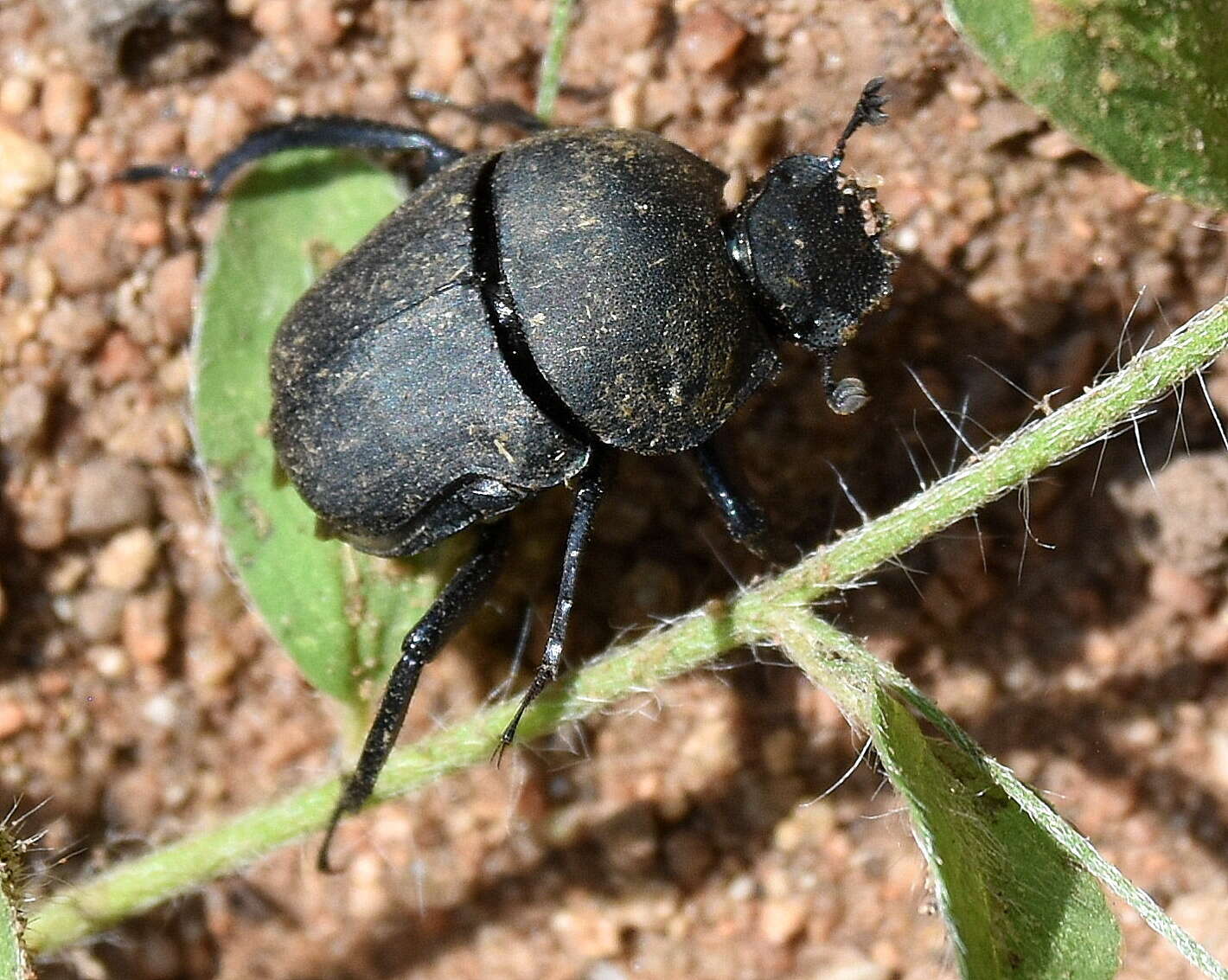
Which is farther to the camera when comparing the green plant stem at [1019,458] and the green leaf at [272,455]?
the green leaf at [272,455]

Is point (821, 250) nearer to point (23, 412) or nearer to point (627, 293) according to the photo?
point (627, 293)

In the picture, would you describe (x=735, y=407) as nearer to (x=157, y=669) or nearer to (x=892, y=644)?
(x=892, y=644)

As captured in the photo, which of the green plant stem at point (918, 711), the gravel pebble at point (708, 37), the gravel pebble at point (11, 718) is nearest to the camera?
the green plant stem at point (918, 711)

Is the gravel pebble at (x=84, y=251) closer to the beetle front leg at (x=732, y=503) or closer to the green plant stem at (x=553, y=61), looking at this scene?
the green plant stem at (x=553, y=61)

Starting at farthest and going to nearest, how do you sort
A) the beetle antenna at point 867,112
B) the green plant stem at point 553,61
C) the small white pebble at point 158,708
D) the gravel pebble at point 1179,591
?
the small white pebble at point 158,708
the gravel pebble at point 1179,591
the green plant stem at point 553,61
the beetle antenna at point 867,112

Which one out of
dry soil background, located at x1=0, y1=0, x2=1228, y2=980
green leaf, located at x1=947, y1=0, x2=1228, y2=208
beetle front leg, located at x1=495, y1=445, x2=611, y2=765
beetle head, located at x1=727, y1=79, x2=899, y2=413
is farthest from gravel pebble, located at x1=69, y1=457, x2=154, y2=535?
green leaf, located at x1=947, y1=0, x2=1228, y2=208

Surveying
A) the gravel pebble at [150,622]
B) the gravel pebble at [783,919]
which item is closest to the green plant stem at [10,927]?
the gravel pebble at [150,622]

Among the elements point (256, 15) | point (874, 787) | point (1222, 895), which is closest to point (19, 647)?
point (256, 15)

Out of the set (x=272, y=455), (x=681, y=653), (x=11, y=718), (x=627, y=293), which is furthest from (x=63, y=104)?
(x=681, y=653)
